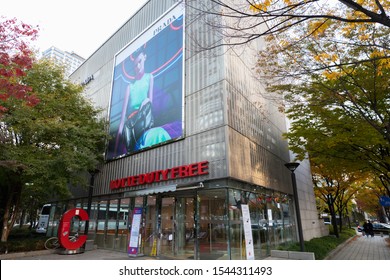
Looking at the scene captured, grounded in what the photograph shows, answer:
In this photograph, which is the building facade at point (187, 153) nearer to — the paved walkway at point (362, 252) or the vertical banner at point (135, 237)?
A: the vertical banner at point (135, 237)

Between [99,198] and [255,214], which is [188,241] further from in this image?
[99,198]

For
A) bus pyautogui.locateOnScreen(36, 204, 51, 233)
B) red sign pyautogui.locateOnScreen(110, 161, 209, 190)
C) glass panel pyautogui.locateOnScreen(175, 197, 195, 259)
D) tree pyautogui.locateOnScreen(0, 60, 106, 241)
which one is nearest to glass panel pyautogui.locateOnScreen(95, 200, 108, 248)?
red sign pyautogui.locateOnScreen(110, 161, 209, 190)

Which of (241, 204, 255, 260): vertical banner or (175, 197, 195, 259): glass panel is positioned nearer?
(241, 204, 255, 260): vertical banner

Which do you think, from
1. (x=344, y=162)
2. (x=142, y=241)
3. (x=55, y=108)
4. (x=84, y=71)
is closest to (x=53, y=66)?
(x=55, y=108)

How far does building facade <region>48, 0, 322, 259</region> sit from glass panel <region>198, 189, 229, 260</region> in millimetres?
39

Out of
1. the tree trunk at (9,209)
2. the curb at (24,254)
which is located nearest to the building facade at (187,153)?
the curb at (24,254)

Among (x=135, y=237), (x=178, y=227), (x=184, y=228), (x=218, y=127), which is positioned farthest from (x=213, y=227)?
(x=218, y=127)

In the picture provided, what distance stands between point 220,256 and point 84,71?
20911mm

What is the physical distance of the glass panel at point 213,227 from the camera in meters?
9.51

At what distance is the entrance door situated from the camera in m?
10.7

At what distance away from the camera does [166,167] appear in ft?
38.7

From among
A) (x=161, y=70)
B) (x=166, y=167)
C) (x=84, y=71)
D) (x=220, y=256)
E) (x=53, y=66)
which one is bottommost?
(x=220, y=256)

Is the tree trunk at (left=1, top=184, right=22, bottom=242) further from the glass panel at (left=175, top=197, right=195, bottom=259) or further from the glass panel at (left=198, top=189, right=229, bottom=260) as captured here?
the glass panel at (left=198, top=189, right=229, bottom=260)

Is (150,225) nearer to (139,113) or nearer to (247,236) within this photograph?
(247,236)
